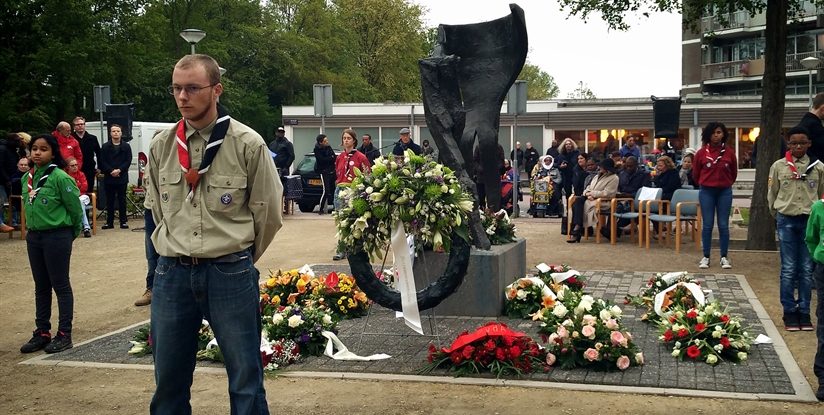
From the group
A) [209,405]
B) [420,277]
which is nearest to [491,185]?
[420,277]

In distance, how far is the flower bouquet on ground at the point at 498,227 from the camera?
9703 mm

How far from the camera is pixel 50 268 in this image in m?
7.72

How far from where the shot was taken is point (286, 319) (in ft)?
24.6

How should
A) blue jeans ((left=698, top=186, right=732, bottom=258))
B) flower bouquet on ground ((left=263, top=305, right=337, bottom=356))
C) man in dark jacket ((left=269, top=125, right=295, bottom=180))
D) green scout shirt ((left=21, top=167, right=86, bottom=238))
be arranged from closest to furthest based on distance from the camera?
flower bouquet on ground ((left=263, top=305, right=337, bottom=356)) → green scout shirt ((left=21, top=167, right=86, bottom=238)) → blue jeans ((left=698, top=186, right=732, bottom=258)) → man in dark jacket ((left=269, top=125, right=295, bottom=180))

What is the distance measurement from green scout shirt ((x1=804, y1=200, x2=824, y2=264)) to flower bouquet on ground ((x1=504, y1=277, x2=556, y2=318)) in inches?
117

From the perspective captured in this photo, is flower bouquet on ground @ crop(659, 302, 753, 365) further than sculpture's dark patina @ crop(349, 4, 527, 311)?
No

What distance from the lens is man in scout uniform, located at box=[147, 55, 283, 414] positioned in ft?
13.5

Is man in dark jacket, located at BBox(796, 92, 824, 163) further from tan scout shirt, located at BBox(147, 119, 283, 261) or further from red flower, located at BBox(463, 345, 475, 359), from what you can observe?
tan scout shirt, located at BBox(147, 119, 283, 261)

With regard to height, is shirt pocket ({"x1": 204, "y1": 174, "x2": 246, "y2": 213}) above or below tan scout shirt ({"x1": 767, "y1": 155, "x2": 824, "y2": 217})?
above

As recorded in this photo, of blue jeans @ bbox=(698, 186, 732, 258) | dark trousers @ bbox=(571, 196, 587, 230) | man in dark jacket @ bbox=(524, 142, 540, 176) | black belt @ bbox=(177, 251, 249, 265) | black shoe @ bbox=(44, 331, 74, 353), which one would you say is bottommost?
black shoe @ bbox=(44, 331, 74, 353)

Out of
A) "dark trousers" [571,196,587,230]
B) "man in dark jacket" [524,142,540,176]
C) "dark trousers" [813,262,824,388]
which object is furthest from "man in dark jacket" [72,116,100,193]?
"dark trousers" [813,262,824,388]

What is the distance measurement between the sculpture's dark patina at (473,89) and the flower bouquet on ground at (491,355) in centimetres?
215

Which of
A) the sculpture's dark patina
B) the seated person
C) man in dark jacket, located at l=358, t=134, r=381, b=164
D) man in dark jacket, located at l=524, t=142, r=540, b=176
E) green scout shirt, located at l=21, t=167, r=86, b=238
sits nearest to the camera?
green scout shirt, located at l=21, t=167, r=86, b=238

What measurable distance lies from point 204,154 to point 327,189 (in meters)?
17.3
